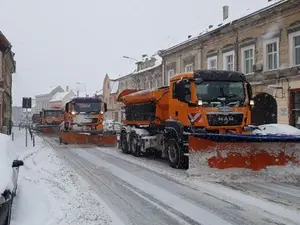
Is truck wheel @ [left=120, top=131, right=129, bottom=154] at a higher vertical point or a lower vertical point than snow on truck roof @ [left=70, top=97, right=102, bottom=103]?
lower

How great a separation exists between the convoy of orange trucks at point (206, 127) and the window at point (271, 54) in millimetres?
10127

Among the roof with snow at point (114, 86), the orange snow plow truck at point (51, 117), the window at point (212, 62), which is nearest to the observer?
the window at point (212, 62)

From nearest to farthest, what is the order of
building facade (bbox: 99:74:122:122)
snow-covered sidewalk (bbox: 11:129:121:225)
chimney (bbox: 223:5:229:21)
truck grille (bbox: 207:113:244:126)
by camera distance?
snow-covered sidewalk (bbox: 11:129:121:225), truck grille (bbox: 207:113:244:126), chimney (bbox: 223:5:229:21), building facade (bbox: 99:74:122:122)

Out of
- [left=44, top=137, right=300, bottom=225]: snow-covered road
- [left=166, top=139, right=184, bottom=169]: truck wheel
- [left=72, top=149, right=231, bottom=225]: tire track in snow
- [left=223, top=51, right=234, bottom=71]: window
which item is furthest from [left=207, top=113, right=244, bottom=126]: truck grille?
[left=223, top=51, right=234, bottom=71]: window

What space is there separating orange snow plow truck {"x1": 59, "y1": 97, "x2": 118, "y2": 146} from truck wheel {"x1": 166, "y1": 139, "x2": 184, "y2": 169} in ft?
30.6

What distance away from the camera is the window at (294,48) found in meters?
21.2

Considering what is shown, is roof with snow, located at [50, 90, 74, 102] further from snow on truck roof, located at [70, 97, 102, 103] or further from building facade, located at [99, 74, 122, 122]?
snow on truck roof, located at [70, 97, 102, 103]

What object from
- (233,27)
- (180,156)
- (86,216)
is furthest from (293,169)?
(233,27)

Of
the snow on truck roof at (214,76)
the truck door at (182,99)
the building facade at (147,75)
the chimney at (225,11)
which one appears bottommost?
the truck door at (182,99)

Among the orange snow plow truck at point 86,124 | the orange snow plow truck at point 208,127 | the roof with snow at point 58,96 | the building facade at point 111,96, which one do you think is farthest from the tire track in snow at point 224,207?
the roof with snow at point 58,96

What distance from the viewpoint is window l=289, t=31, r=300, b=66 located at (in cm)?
2117

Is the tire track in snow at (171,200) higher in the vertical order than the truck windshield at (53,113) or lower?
lower

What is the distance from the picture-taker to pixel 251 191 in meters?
8.59

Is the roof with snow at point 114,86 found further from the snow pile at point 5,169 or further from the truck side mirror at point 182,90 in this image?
the snow pile at point 5,169
